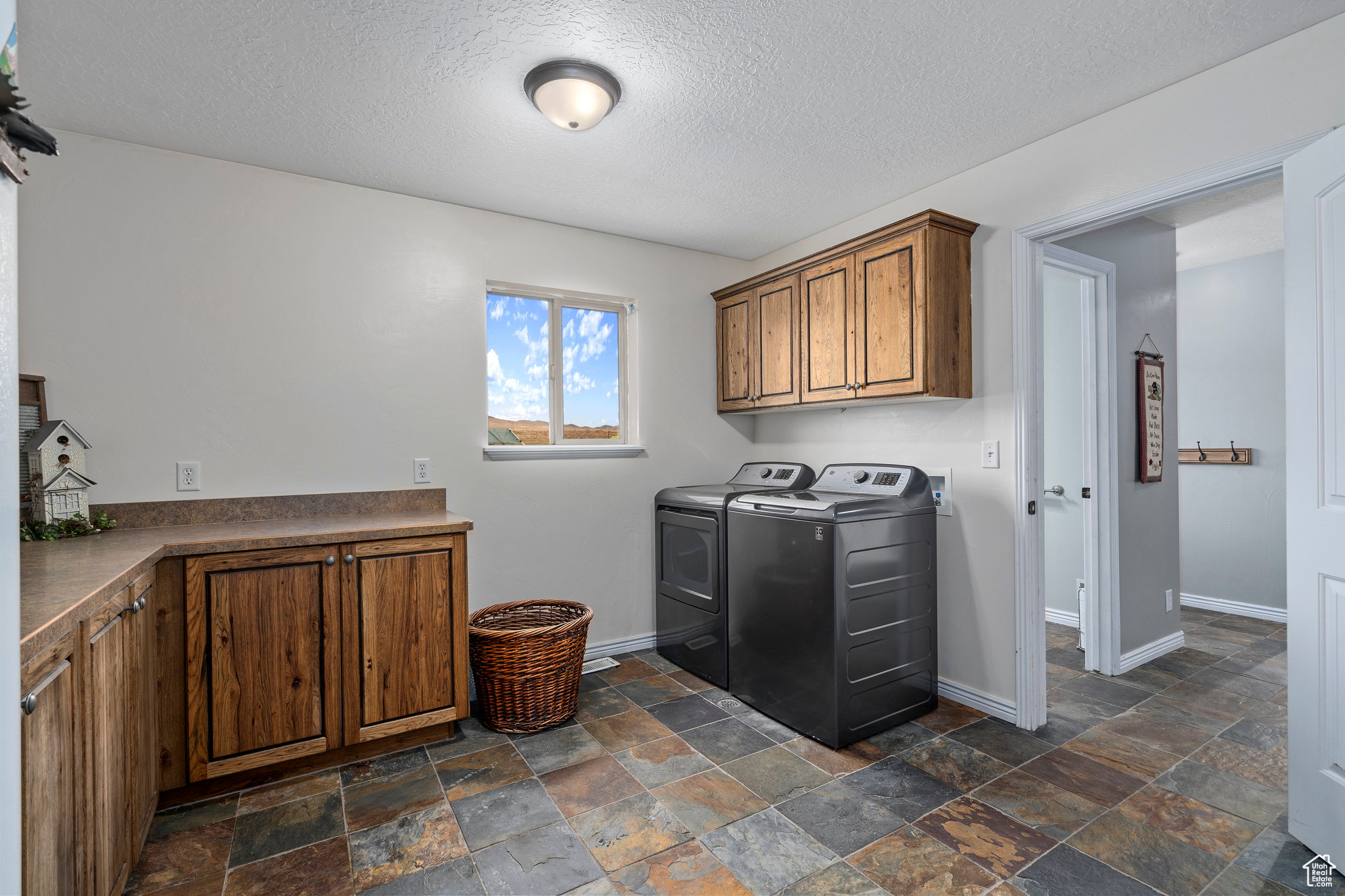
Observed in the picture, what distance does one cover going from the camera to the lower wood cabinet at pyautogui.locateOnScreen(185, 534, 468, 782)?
2.06 metres

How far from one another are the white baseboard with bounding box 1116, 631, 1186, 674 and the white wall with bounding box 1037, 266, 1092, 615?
48 centimetres

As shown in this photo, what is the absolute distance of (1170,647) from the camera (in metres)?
3.48

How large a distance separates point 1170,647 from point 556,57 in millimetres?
4171

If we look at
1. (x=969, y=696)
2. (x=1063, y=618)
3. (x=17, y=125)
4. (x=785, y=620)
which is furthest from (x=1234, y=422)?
(x=17, y=125)

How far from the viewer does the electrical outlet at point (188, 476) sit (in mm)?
2502

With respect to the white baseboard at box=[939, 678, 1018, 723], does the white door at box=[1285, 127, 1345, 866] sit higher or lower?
higher

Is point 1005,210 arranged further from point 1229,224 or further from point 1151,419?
point 1229,224

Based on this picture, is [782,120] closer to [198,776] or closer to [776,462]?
[776,462]

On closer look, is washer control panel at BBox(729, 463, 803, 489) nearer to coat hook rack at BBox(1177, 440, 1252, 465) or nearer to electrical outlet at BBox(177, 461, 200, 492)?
electrical outlet at BBox(177, 461, 200, 492)

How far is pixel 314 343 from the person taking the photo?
9.07ft

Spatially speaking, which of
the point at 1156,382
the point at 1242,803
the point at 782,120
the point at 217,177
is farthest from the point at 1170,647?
the point at 217,177

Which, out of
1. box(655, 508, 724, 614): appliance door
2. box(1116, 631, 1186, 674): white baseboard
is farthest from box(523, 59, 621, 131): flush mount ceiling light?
box(1116, 631, 1186, 674): white baseboard

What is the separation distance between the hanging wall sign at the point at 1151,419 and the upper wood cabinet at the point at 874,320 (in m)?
1.26

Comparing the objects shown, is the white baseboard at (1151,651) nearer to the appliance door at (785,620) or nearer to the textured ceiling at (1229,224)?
the appliance door at (785,620)
